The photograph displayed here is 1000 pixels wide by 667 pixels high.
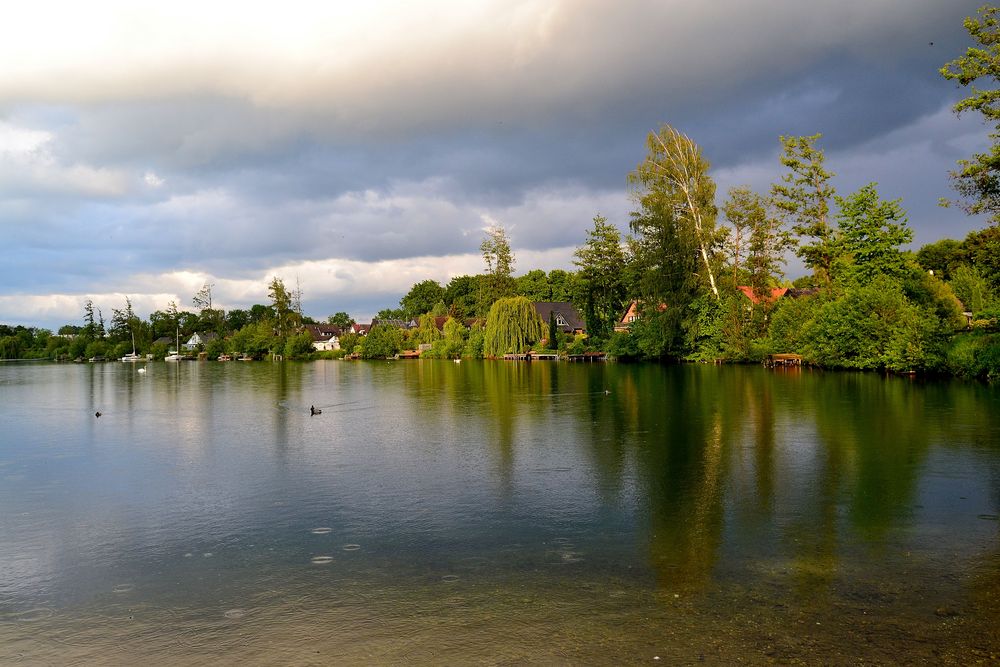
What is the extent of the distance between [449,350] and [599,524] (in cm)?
8104

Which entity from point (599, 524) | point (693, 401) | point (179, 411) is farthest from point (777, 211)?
point (599, 524)

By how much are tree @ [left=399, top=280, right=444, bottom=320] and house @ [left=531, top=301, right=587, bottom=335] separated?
40.6 metres

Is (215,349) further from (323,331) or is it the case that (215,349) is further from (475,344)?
(475,344)

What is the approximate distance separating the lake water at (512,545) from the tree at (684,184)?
3943cm

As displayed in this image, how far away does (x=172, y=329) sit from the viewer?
144 metres

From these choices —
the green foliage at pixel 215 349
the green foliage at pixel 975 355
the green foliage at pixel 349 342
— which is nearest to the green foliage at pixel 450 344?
the green foliage at pixel 349 342

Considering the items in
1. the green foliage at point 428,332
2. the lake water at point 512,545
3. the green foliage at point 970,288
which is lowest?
the lake water at point 512,545

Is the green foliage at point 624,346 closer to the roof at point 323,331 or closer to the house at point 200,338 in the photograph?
the roof at point 323,331

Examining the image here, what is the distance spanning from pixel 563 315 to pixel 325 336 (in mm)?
64041

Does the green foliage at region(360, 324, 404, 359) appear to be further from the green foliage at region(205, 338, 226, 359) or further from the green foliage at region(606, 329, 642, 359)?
the green foliage at region(606, 329, 642, 359)

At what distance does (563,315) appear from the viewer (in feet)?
372

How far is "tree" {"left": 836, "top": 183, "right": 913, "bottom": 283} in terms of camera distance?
45.0 metres

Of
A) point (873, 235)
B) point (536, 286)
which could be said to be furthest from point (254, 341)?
point (873, 235)

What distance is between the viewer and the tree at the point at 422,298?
501 ft
